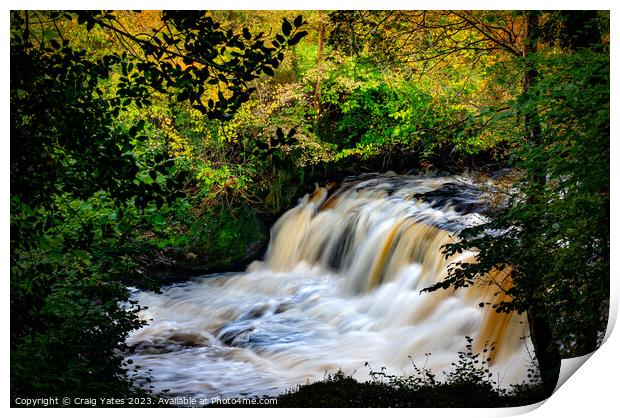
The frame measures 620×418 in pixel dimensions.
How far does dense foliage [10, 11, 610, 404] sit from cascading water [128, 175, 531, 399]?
7.4 inches

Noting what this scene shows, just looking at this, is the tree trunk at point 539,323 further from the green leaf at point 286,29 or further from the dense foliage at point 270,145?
the green leaf at point 286,29

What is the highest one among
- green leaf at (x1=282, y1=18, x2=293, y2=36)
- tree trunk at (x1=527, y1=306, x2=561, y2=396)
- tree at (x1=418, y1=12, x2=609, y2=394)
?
green leaf at (x1=282, y1=18, x2=293, y2=36)

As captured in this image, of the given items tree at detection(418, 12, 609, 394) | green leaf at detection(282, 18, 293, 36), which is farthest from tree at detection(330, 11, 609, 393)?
green leaf at detection(282, 18, 293, 36)

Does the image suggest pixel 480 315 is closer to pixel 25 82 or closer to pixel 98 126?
pixel 98 126

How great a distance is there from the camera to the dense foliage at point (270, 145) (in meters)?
3.96

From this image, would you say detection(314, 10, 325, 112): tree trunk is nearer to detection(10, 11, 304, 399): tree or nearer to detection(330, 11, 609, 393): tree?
detection(330, 11, 609, 393): tree

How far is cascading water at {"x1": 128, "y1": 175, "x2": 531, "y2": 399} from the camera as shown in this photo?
5.07 metres

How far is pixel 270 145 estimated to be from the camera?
15.4ft

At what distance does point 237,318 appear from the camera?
5.64 m

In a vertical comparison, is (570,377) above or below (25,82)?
below
